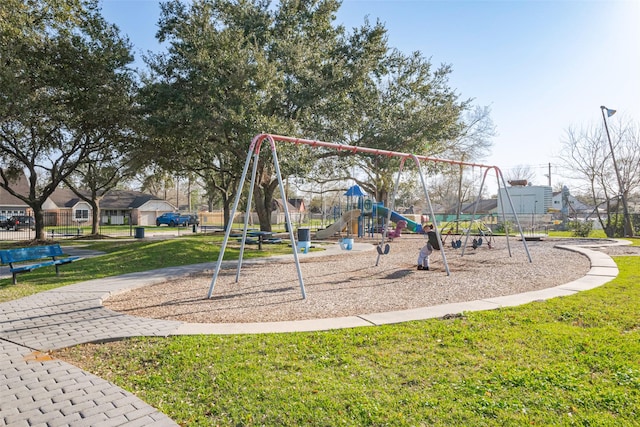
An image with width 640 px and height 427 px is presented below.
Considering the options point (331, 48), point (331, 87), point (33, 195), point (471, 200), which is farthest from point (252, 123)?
point (471, 200)

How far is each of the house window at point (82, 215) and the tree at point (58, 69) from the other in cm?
3685

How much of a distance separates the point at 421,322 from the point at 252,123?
10.7 m

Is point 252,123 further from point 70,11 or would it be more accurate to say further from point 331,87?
point 70,11

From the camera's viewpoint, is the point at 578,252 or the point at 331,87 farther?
the point at 331,87

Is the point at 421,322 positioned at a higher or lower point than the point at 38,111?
lower

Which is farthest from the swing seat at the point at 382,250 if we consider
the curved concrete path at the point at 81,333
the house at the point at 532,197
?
the house at the point at 532,197

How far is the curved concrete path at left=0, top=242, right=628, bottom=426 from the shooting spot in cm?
321

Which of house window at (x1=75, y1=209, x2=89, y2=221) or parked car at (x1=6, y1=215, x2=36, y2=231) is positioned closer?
parked car at (x1=6, y1=215, x2=36, y2=231)

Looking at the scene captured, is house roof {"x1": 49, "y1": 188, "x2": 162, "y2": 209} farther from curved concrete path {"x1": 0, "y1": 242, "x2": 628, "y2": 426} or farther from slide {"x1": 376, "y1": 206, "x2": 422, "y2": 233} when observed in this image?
curved concrete path {"x1": 0, "y1": 242, "x2": 628, "y2": 426}

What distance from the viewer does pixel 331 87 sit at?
16.9 metres

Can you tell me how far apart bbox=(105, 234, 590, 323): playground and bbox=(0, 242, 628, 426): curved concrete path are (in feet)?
1.54

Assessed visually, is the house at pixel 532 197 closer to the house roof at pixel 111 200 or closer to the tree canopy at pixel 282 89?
the tree canopy at pixel 282 89

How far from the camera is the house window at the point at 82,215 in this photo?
173 feet

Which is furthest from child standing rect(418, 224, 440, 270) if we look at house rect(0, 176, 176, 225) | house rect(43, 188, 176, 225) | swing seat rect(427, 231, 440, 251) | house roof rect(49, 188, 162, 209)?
house roof rect(49, 188, 162, 209)
